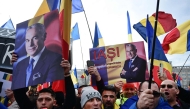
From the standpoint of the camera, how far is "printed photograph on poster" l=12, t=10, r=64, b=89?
106 inches

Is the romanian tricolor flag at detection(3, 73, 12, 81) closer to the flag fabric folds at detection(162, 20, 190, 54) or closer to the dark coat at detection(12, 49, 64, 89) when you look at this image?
the dark coat at detection(12, 49, 64, 89)

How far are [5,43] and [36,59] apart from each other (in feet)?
6.03

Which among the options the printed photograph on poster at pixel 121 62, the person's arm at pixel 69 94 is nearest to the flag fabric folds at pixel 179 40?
the printed photograph on poster at pixel 121 62

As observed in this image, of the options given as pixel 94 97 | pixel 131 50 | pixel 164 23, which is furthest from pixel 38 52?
pixel 164 23

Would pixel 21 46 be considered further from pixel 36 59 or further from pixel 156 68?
pixel 156 68

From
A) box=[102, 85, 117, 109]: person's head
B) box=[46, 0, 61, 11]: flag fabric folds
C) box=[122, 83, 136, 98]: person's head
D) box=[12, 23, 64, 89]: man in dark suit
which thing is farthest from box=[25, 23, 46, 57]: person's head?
box=[122, 83, 136, 98]: person's head

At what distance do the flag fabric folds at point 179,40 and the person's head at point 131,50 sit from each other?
168cm

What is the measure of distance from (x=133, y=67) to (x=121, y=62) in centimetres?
37

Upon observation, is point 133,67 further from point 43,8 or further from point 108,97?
point 43,8

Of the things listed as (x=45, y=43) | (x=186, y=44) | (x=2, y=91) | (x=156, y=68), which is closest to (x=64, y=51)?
(x=45, y=43)

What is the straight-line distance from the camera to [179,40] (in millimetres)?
6164

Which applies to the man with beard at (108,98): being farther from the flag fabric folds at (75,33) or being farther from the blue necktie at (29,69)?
the flag fabric folds at (75,33)

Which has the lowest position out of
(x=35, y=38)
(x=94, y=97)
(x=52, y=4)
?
(x=94, y=97)

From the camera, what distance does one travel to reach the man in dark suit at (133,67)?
4.52 m
